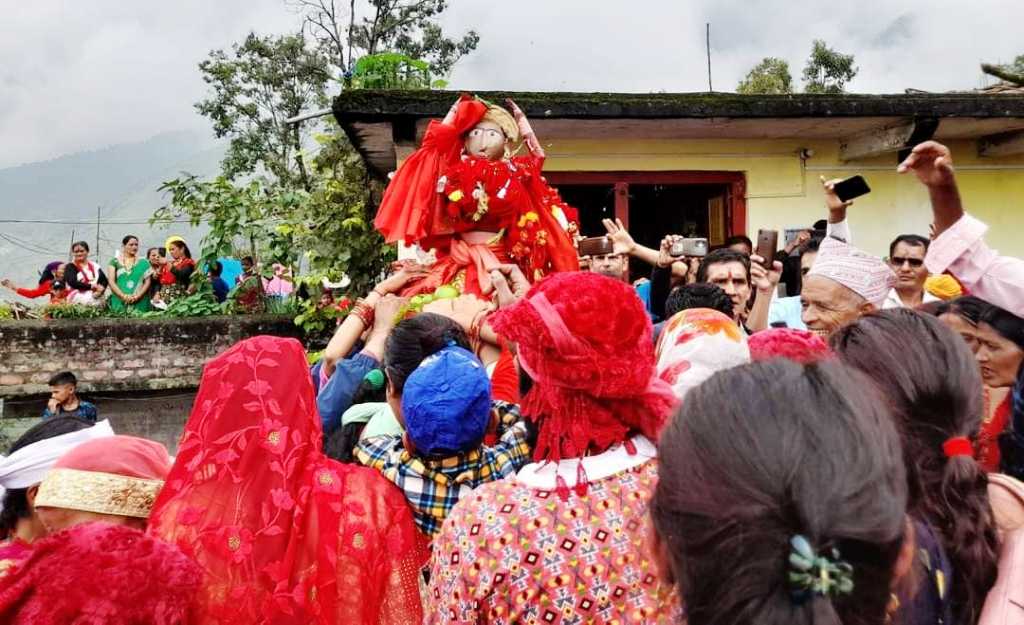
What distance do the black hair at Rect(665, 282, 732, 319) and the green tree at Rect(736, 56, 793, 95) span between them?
23799 millimetres

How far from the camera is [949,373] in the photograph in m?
1.56

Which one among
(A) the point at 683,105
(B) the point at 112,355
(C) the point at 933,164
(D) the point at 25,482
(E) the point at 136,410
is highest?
(A) the point at 683,105

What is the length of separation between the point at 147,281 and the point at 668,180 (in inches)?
277

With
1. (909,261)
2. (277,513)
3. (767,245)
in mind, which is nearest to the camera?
(277,513)

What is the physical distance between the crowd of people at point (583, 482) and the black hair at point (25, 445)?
0.01 meters

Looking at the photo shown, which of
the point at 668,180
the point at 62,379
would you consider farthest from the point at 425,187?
the point at 62,379

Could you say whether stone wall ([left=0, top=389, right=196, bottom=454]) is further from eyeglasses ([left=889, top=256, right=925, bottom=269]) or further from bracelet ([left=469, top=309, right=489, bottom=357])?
eyeglasses ([left=889, top=256, right=925, bottom=269])

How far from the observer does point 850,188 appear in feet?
11.6

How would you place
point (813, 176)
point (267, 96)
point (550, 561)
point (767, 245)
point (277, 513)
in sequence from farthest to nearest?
point (267, 96)
point (813, 176)
point (767, 245)
point (277, 513)
point (550, 561)

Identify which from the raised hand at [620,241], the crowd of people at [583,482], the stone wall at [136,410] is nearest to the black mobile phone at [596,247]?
the raised hand at [620,241]

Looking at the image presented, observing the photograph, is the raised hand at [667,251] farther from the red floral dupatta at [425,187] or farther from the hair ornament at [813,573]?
the hair ornament at [813,573]

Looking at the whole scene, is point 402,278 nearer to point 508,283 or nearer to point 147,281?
point 508,283

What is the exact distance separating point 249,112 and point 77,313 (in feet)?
50.5

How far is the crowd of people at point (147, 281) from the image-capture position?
10.3 meters
